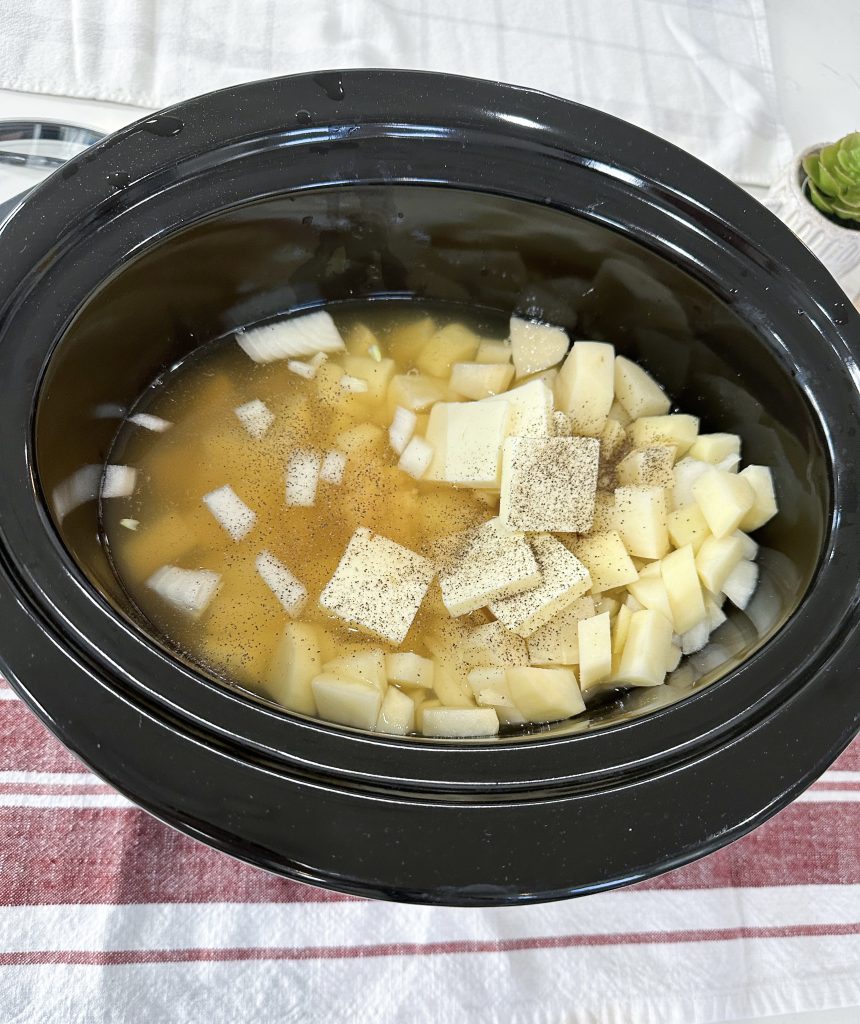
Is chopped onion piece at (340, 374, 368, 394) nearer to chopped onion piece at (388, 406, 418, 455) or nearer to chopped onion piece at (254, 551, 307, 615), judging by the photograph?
chopped onion piece at (388, 406, 418, 455)

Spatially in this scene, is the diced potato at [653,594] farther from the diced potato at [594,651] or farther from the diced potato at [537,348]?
the diced potato at [537,348]

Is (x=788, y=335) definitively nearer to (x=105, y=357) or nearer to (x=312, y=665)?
(x=312, y=665)

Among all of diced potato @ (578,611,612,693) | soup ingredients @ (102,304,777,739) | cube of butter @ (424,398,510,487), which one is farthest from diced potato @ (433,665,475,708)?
cube of butter @ (424,398,510,487)

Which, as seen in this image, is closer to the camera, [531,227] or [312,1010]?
[312,1010]

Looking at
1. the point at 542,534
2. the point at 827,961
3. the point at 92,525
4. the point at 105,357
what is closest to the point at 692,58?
the point at 542,534

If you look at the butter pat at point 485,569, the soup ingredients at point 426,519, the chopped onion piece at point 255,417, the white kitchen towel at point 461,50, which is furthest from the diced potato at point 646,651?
the white kitchen towel at point 461,50

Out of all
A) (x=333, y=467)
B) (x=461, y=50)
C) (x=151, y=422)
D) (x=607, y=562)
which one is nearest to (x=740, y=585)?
(x=607, y=562)

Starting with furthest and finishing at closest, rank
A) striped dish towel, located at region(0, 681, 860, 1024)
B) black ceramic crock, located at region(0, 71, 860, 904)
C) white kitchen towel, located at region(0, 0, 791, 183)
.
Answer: white kitchen towel, located at region(0, 0, 791, 183), striped dish towel, located at region(0, 681, 860, 1024), black ceramic crock, located at region(0, 71, 860, 904)
